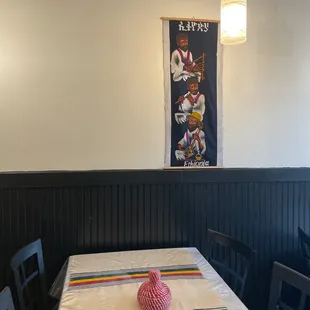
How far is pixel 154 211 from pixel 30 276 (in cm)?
85

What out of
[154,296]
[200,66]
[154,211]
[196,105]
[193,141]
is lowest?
[154,296]

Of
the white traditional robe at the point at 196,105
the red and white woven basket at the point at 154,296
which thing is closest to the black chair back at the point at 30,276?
the red and white woven basket at the point at 154,296

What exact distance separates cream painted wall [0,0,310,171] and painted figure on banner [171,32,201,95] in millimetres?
103

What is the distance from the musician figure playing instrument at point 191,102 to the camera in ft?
7.43

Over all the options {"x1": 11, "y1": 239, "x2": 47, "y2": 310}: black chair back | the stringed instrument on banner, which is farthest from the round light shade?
{"x1": 11, "y1": 239, "x2": 47, "y2": 310}: black chair back

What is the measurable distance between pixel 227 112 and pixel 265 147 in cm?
38

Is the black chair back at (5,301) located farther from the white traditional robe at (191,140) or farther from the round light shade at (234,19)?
the round light shade at (234,19)

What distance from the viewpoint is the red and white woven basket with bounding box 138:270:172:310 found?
1.31m

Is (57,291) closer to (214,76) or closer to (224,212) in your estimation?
(224,212)

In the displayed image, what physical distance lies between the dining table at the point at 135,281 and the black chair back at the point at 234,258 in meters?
0.12

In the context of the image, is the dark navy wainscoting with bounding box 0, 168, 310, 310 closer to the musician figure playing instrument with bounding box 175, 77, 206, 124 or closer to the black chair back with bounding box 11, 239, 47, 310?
the black chair back with bounding box 11, 239, 47, 310

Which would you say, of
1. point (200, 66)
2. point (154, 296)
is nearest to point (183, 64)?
point (200, 66)

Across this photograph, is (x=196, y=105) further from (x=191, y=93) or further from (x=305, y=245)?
(x=305, y=245)

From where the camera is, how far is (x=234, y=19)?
1741 mm
